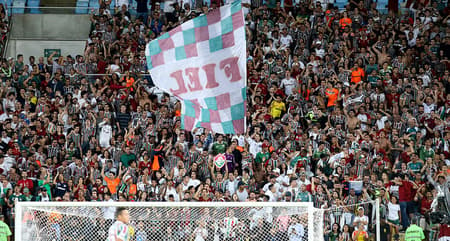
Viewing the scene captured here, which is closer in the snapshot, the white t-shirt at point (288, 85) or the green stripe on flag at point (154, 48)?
the green stripe on flag at point (154, 48)

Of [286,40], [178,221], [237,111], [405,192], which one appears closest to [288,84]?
[286,40]

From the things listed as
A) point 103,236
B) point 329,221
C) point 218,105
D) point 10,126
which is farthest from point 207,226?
point 10,126

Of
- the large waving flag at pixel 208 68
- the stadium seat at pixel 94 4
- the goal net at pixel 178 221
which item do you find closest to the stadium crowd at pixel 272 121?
the stadium seat at pixel 94 4

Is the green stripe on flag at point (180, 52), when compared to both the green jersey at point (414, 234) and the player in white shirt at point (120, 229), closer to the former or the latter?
the player in white shirt at point (120, 229)

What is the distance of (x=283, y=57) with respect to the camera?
29359 millimetres

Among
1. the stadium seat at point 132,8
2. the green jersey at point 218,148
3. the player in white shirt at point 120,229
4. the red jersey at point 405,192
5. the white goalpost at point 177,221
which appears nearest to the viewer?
the player in white shirt at point 120,229

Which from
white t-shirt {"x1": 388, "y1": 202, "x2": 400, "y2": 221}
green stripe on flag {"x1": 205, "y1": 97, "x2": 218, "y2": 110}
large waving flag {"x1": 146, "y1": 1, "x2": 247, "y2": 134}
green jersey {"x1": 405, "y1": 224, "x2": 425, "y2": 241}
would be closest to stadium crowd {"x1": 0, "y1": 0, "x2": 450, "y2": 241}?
white t-shirt {"x1": 388, "y1": 202, "x2": 400, "y2": 221}

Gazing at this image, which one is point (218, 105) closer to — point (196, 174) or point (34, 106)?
point (196, 174)

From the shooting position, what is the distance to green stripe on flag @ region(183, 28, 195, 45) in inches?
636

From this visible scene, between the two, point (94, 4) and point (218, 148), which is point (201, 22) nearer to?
point (218, 148)

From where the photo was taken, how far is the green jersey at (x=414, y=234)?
22.5m

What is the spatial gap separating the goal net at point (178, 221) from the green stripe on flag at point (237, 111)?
6.22ft

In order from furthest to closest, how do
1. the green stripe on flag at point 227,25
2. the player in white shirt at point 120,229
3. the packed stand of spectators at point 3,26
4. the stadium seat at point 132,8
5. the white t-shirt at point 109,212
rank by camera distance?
the packed stand of spectators at point 3,26, the stadium seat at point 132,8, the white t-shirt at point 109,212, the green stripe on flag at point 227,25, the player in white shirt at point 120,229

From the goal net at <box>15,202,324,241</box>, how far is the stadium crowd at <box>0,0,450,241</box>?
4.54 metres
